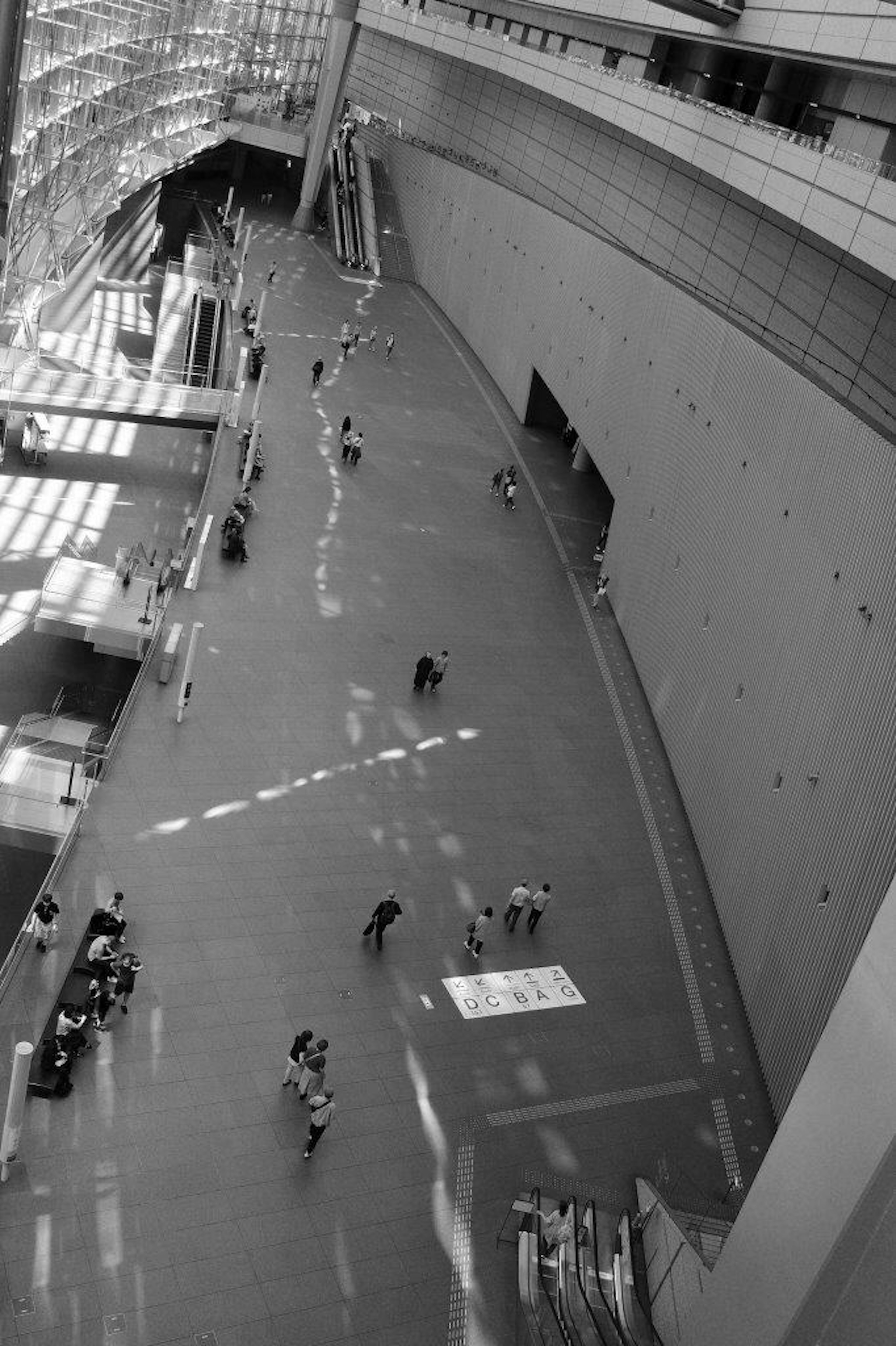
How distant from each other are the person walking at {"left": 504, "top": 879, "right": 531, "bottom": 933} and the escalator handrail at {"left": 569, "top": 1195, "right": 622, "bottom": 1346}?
357 centimetres

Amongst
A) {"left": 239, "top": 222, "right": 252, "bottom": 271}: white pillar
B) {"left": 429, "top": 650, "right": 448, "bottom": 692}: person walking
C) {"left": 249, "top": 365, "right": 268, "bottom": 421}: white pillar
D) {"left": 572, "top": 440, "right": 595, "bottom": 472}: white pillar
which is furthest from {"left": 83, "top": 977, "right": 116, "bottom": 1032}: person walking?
{"left": 239, "top": 222, "right": 252, "bottom": 271}: white pillar

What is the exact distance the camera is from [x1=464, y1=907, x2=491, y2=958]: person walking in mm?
13023

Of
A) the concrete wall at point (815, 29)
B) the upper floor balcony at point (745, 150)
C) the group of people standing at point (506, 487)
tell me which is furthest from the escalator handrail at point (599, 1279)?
the group of people standing at point (506, 487)

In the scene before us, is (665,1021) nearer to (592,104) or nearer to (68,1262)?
(68,1262)

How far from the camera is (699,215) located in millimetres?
23234

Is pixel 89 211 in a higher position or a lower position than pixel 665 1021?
higher

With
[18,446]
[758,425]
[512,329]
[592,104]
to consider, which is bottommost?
[18,446]

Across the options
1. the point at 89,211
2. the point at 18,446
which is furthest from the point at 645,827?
the point at 89,211

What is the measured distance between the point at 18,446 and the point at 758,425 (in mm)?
13913

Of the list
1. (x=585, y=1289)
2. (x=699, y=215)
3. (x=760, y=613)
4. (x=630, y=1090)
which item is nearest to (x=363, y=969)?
(x=630, y=1090)

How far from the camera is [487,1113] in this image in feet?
37.2

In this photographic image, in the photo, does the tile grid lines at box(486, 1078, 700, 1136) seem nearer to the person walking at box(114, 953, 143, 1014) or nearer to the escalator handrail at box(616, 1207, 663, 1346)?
the escalator handrail at box(616, 1207, 663, 1346)

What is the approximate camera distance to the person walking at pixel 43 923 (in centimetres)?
1141

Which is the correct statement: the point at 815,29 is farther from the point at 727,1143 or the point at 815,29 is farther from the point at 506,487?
the point at 727,1143
